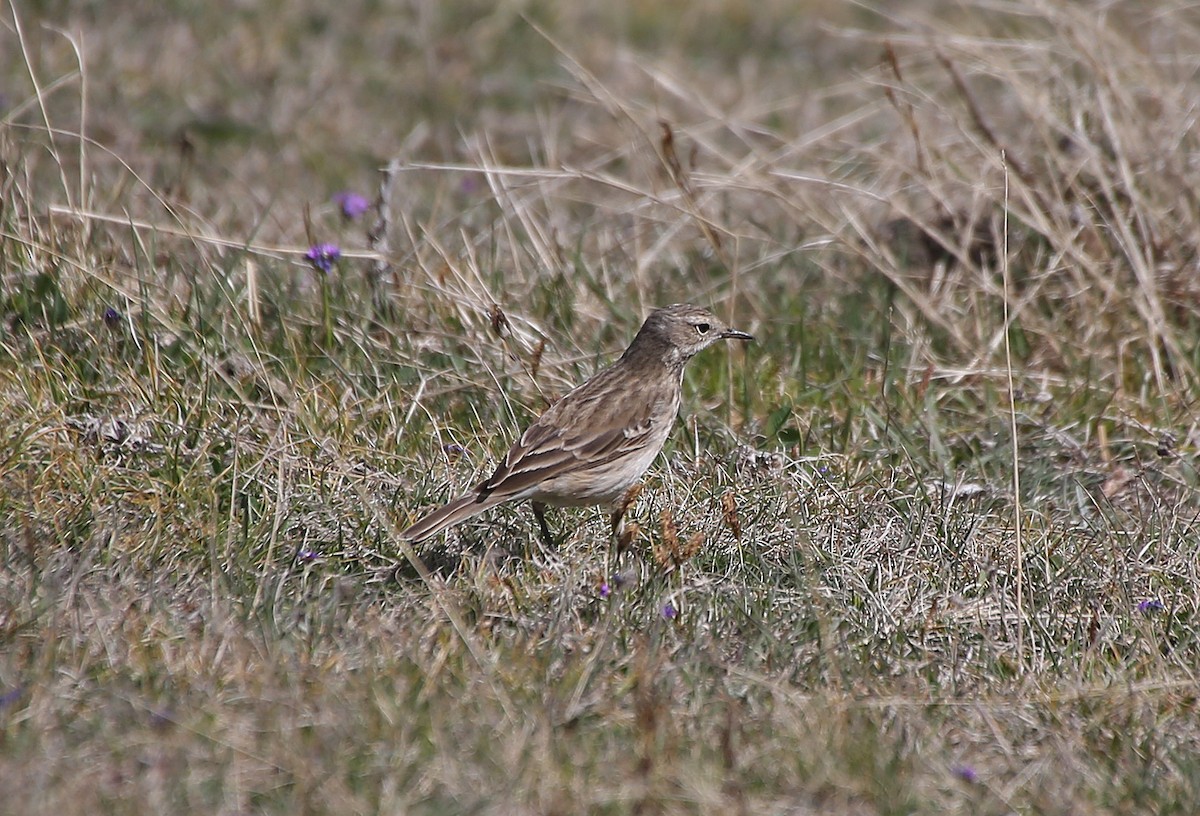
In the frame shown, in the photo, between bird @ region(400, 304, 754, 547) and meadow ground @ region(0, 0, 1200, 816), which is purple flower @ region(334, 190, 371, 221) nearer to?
meadow ground @ region(0, 0, 1200, 816)

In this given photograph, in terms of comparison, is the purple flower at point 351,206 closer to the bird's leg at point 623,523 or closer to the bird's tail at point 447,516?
the bird's leg at point 623,523

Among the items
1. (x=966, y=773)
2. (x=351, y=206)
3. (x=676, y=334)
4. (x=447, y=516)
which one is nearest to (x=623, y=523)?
(x=447, y=516)

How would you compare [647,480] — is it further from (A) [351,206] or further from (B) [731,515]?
(A) [351,206]

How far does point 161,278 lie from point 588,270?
198cm

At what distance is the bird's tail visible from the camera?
5.02 m

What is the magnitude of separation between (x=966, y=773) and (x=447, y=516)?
1.87 metres

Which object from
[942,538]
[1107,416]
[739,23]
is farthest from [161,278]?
[739,23]

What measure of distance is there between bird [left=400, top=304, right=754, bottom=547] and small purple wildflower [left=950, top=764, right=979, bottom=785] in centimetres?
147

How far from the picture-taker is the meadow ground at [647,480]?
3988 mm

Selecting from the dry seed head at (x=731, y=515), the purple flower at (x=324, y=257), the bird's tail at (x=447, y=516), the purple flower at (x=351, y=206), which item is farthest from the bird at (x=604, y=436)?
the purple flower at (x=351, y=206)

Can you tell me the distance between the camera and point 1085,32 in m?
7.54

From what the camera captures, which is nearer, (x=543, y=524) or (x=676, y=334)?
(x=543, y=524)

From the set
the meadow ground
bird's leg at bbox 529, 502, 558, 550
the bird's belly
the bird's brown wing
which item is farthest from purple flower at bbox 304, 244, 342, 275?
the bird's belly

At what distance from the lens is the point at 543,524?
549 centimetres
